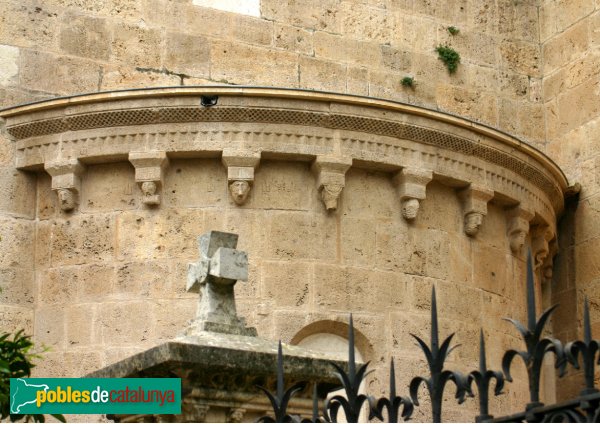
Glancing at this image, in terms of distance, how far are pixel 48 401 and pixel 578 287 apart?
21.1 feet

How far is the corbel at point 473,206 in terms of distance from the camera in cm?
1092

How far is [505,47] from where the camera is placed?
41.5 ft

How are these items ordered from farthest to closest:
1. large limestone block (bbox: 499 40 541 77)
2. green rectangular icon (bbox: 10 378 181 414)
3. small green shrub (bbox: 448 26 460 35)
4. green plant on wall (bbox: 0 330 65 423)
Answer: large limestone block (bbox: 499 40 541 77)
small green shrub (bbox: 448 26 460 35)
green plant on wall (bbox: 0 330 65 423)
green rectangular icon (bbox: 10 378 181 414)

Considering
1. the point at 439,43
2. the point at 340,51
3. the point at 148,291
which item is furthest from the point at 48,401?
the point at 439,43

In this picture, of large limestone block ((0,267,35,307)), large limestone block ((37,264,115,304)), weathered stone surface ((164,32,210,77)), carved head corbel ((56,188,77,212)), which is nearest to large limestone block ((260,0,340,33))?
weathered stone surface ((164,32,210,77))

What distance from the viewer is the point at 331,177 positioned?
10273 mm

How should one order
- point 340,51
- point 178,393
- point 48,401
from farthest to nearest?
point 340,51
point 48,401
point 178,393

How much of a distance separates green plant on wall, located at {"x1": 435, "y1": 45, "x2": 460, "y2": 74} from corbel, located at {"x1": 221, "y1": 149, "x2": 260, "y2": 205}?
9.41ft

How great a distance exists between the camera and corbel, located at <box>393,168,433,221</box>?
10547mm

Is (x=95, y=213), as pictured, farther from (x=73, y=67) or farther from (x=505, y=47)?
(x=505, y=47)

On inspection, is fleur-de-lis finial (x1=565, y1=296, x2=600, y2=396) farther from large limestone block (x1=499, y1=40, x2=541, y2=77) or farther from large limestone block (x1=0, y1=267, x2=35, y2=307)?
large limestone block (x1=499, y1=40, x2=541, y2=77)

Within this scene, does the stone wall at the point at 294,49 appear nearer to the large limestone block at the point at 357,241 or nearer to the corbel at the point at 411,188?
the corbel at the point at 411,188

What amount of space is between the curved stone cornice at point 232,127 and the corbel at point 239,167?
53mm

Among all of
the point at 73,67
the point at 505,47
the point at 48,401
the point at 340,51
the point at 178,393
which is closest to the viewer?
the point at 178,393
